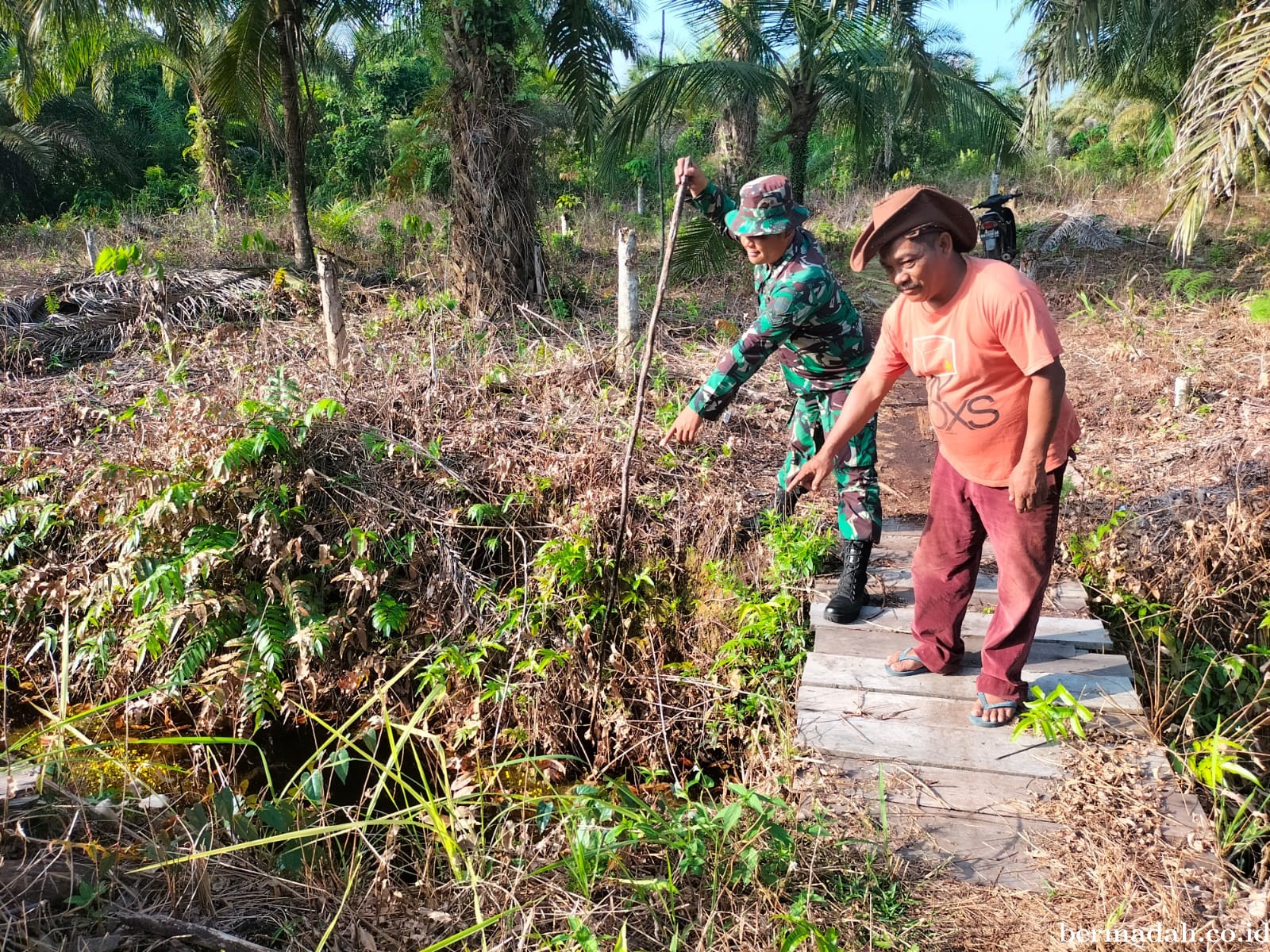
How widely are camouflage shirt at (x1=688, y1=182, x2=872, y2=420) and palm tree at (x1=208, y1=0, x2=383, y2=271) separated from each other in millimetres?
7631

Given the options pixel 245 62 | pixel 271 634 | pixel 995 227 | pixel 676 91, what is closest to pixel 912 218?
pixel 271 634

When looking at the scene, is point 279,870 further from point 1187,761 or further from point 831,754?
point 1187,761

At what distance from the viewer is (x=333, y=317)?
5422mm

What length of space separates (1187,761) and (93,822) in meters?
3.51

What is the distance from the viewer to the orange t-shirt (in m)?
2.12

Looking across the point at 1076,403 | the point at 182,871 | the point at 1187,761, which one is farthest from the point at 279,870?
the point at 1076,403

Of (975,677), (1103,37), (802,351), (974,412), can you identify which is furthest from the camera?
(1103,37)

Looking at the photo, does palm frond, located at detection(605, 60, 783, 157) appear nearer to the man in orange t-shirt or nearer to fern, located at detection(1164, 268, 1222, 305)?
fern, located at detection(1164, 268, 1222, 305)

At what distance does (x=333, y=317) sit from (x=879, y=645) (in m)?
4.14

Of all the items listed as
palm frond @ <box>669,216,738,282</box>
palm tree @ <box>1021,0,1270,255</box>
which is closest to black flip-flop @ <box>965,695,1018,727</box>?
palm tree @ <box>1021,0,1270,255</box>

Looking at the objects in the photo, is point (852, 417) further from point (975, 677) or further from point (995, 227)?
point (995, 227)

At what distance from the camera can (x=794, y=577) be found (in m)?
3.76

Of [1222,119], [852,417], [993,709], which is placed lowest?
[993,709]

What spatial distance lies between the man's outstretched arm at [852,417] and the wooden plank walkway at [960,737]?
823 millimetres
